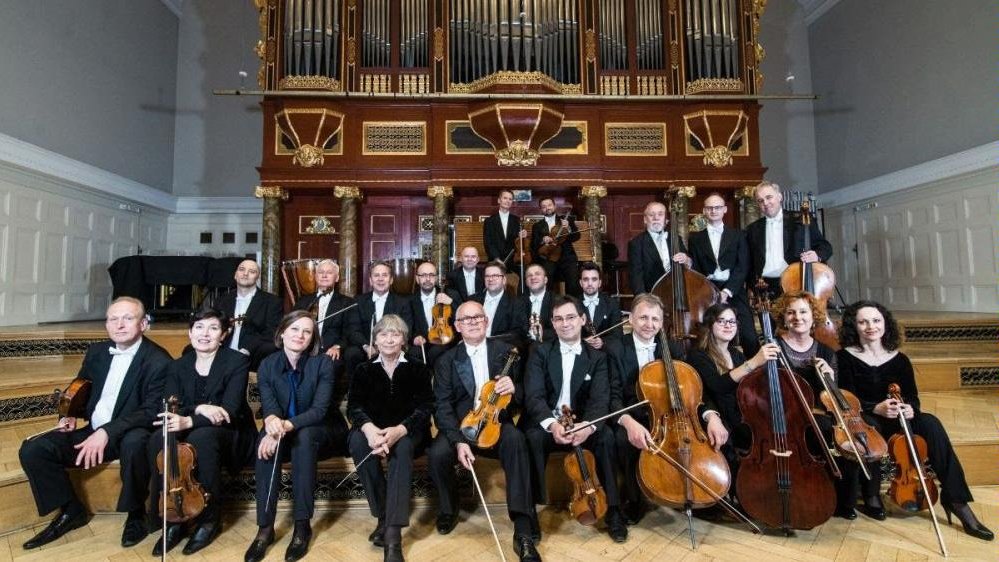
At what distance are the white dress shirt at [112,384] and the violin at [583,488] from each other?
194 cm

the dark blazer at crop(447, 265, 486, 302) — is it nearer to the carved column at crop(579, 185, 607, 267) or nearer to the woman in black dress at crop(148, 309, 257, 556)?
the carved column at crop(579, 185, 607, 267)

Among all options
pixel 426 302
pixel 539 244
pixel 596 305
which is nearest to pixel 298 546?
pixel 426 302

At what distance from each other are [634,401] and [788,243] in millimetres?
1612

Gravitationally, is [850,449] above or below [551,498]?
above

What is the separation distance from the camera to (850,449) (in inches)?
73.9

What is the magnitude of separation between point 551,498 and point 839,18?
7.18 m

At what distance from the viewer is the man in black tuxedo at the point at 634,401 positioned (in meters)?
1.98

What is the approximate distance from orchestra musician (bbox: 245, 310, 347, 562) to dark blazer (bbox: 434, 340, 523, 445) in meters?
0.48

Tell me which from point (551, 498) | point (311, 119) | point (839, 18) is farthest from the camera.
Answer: point (839, 18)

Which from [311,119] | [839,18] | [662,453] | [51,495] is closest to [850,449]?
[662,453]

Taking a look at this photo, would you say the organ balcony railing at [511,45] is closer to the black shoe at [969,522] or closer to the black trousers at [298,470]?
the black trousers at [298,470]

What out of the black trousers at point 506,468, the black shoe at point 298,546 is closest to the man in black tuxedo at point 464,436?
the black trousers at point 506,468

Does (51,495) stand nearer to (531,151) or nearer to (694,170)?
(531,151)

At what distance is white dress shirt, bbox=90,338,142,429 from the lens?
7.36ft
